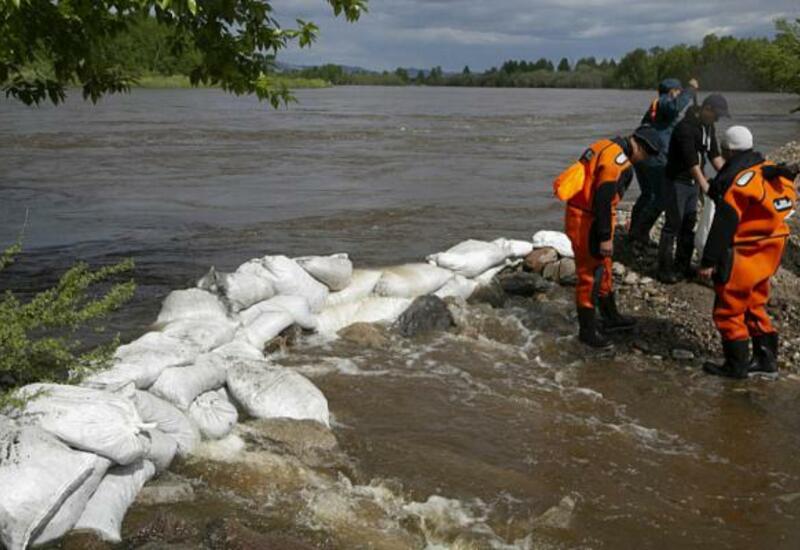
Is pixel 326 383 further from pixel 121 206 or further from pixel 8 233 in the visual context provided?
pixel 121 206

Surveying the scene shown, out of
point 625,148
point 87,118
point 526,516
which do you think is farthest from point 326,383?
point 87,118

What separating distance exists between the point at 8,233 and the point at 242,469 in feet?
24.1

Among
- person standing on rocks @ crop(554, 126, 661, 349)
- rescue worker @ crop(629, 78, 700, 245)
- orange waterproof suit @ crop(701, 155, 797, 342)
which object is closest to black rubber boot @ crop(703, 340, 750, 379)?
orange waterproof suit @ crop(701, 155, 797, 342)

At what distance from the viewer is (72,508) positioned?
120 inches

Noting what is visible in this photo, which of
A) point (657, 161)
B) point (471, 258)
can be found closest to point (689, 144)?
point (657, 161)

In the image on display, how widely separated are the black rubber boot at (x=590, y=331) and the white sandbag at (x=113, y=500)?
10.6ft

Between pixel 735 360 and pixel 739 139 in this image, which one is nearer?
pixel 739 139

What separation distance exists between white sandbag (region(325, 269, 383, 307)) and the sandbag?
176 centimetres

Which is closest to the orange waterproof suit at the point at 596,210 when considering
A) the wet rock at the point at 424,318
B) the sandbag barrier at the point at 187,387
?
the wet rock at the point at 424,318

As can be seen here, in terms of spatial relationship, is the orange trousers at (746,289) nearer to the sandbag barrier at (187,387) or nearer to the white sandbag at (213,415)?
the sandbag barrier at (187,387)

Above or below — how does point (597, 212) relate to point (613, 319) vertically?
above

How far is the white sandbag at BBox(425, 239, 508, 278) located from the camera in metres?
7.03

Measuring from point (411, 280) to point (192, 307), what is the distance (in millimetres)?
1881

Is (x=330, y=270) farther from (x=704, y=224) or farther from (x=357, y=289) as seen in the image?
(x=704, y=224)
